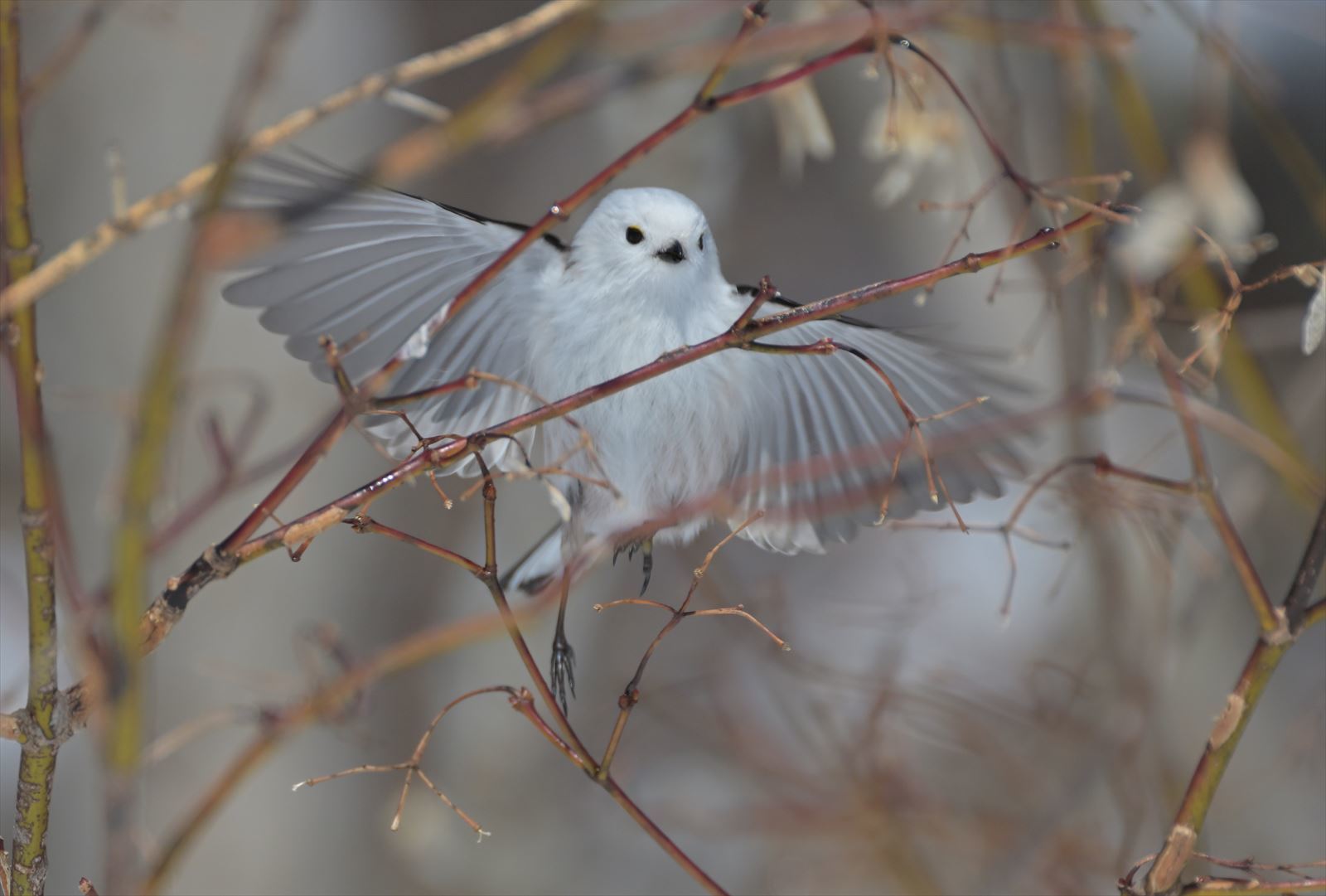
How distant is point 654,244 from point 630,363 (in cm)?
10

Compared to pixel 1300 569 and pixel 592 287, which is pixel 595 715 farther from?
pixel 1300 569

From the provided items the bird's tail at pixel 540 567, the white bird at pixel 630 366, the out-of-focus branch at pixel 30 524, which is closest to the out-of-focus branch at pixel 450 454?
the out-of-focus branch at pixel 30 524

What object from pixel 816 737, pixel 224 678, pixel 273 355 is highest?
pixel 273 355

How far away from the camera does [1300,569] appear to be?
1.81ft

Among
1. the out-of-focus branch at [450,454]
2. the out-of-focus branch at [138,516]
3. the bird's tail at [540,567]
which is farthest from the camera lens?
the bird's tail at [540,567]

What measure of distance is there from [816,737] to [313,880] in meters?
0.96

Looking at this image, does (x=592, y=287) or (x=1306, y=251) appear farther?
(x=1306, y=251)

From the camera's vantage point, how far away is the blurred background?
142 centimetres

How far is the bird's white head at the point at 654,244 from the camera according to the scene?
929mm

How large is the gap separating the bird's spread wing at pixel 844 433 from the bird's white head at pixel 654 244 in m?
0.11

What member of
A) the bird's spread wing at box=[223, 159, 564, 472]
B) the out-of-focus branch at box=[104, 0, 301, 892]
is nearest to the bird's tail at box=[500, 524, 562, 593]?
the bird's spread wing at box=[223, 159, 564, 472]

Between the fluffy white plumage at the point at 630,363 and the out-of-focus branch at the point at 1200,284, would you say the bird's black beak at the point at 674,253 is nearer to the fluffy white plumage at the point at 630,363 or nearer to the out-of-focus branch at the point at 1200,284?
the fluffy white plumage at the point at 630,363

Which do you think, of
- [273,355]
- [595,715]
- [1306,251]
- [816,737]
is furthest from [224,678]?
[1306,251]

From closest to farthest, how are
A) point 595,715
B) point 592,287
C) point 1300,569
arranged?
point 1300,569
point 592,287
point 595,715
